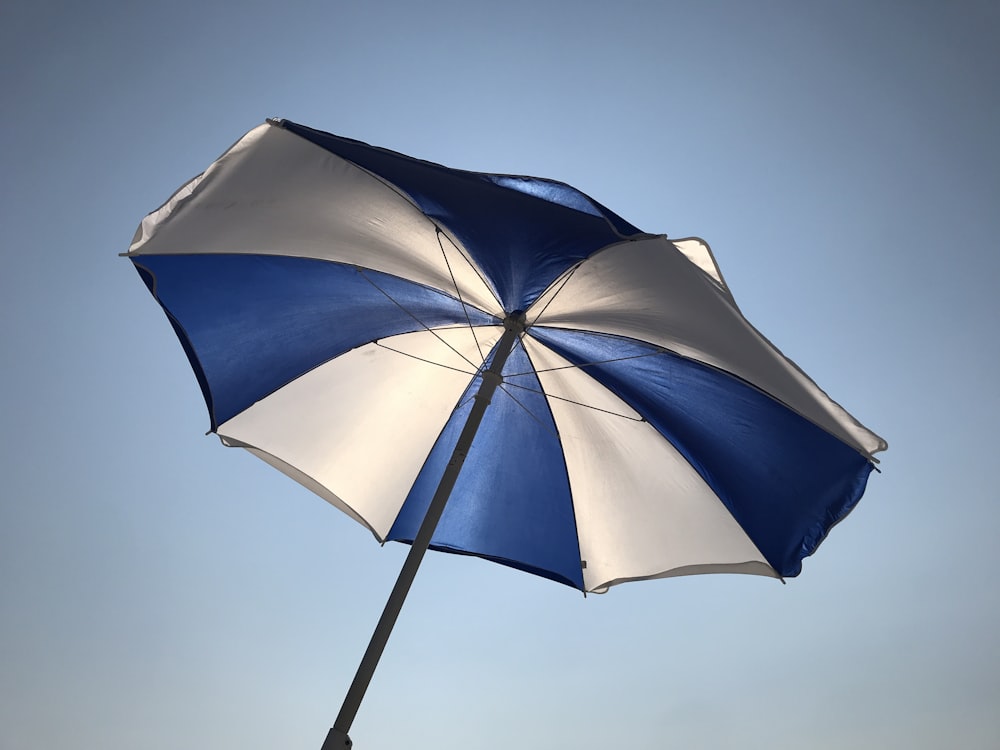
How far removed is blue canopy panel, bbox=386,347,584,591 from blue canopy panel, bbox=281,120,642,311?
4.00ft

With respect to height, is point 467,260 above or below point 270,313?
above

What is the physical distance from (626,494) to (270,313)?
2.33 m

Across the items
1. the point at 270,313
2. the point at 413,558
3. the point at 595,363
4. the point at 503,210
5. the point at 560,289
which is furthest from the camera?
the point at 595,363

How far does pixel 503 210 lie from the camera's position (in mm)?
3455

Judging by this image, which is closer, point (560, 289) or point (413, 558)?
point (413, 558)

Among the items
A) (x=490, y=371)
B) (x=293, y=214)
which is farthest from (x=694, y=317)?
(x=293, y=214)

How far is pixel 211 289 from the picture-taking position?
3.99m

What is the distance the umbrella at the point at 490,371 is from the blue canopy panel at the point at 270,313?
1 cm

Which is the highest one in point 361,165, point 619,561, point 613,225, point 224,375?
point 361,165

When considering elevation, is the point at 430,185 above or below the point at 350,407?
above

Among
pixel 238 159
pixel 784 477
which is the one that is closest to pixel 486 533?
pixel 784 477

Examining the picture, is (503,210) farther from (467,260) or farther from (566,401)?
(566,401)

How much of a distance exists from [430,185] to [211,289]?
1331mm

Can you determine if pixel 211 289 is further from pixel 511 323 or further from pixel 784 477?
pixel 784 477
